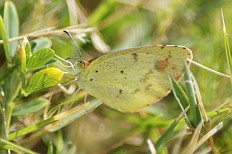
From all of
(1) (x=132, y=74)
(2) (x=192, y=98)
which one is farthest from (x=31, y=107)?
(2) (x=192, y=98)

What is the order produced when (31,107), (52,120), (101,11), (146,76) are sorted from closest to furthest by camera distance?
(52,120) < (31,107) < (146,76) < (101,11)

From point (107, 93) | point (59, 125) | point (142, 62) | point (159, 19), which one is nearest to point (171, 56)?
point (142, 62)

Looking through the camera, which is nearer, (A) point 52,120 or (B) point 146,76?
(A) point 52,120

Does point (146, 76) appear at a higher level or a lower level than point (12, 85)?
lower

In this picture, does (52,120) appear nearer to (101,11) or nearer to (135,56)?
(135,56)

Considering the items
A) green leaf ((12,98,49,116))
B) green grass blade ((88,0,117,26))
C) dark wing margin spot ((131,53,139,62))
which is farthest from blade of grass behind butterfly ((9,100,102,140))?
green grass blade ((88,0,117,26))

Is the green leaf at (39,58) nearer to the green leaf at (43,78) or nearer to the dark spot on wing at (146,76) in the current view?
the green leaf at (43,78)

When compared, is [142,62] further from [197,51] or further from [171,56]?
[197,51]
